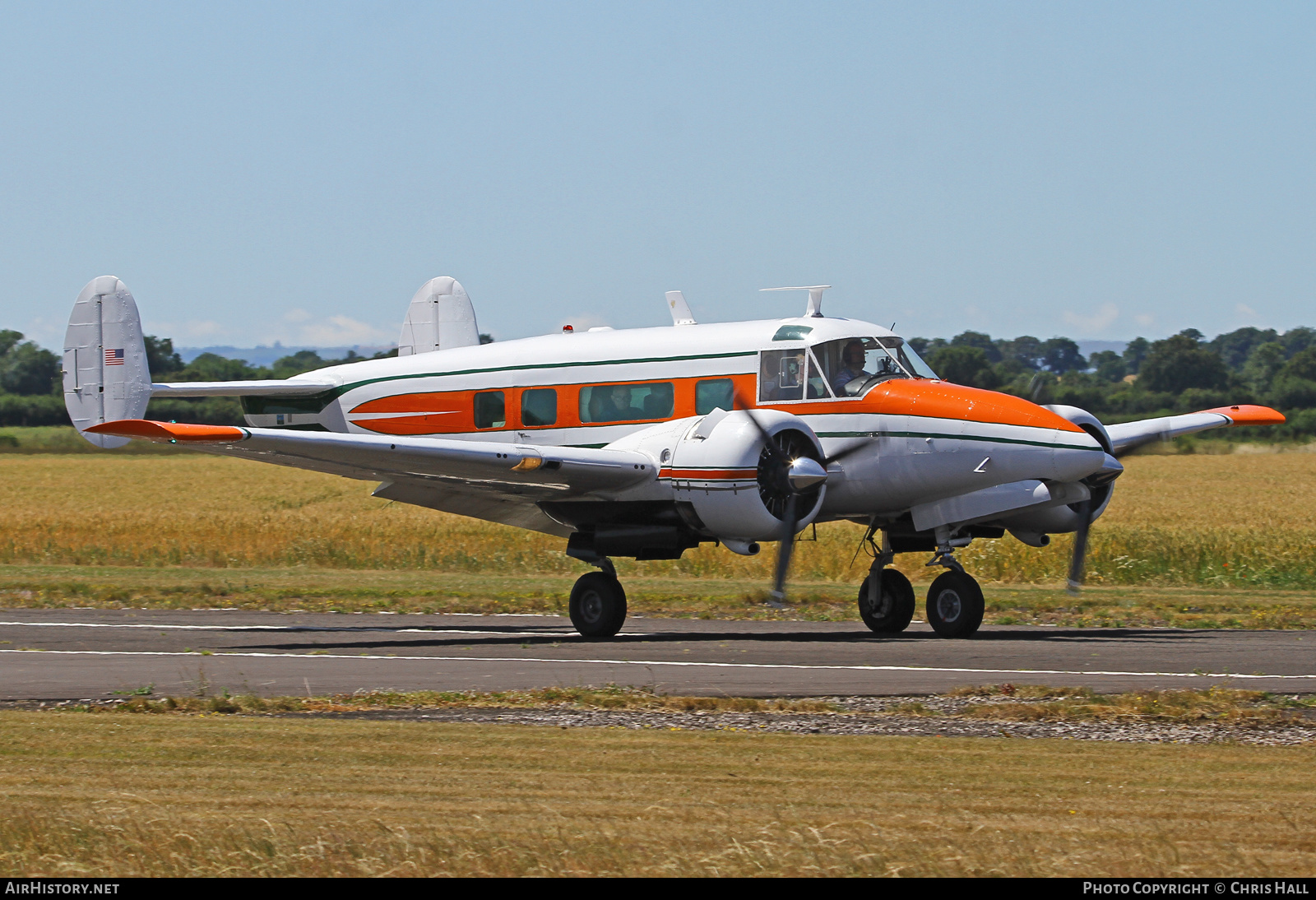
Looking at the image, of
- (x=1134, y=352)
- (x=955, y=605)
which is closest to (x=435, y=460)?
(x=955, y=605)

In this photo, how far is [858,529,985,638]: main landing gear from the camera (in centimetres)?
1847

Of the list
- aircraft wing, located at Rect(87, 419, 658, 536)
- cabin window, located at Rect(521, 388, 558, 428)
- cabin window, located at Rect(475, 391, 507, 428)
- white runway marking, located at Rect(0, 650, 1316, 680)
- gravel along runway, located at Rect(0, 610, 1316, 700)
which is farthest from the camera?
cabin window, located at Rect(475, 391, 507, 428)

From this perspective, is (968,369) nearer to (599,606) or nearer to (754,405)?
(754,405)

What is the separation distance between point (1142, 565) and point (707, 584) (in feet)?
28.7

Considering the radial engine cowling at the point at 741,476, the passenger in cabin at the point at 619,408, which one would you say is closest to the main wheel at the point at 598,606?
the radial engine cowling at the point at 741,476

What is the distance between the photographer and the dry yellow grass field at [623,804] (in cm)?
711

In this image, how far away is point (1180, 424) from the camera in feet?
67.8

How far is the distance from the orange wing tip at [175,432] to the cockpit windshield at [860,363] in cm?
739

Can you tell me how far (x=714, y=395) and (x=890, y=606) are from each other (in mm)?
3747

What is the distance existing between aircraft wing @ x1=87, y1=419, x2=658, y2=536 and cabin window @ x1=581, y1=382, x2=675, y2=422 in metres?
1.10

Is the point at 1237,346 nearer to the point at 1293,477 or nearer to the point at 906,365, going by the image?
the point at 1293,477

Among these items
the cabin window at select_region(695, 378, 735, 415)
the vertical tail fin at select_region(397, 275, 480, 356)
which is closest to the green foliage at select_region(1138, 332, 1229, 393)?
the vertical tail fin at select_region(397, 275, 480, 356)

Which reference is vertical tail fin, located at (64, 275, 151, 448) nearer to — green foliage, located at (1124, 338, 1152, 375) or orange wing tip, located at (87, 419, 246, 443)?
orange wing tip, located at (87, 419, 246, 443)
